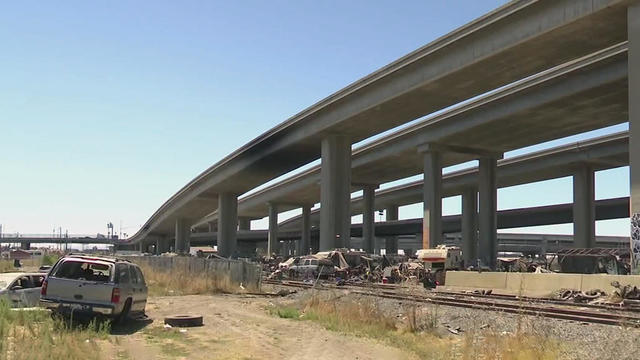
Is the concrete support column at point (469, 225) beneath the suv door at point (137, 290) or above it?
above

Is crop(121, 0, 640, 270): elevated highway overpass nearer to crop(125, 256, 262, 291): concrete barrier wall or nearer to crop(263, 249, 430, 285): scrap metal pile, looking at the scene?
crop(263, 249, 430, 285): scrap metal pile

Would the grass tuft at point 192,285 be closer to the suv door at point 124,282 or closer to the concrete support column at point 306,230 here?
the suv door at point 124,282

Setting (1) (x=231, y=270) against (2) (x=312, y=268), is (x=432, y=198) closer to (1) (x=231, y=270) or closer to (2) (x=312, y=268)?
(2) (x=312, y=268)

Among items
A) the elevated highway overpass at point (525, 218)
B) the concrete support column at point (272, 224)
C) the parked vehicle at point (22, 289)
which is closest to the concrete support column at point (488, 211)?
the elevated highway overpass at point (525, 218)

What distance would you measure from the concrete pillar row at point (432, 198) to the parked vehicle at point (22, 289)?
147 ft

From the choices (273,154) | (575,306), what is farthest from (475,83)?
(273,154)

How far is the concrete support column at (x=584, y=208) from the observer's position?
68.6 meters

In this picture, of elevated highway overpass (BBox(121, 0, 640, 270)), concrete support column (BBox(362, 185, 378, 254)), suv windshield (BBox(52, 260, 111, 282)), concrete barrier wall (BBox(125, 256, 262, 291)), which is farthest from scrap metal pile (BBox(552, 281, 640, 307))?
concrete support column (BBox(362, 185, 378, 254))

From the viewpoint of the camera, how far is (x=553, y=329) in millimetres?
15992

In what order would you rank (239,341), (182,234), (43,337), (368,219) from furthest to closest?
(182,234) → (368,219) → (239,341) → (43,337)

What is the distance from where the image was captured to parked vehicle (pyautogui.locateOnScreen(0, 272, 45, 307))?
18.9 meters

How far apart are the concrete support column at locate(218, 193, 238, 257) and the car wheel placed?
75.6 m

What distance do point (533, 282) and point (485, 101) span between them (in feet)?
89.0

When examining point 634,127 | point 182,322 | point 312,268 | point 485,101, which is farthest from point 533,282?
point 485,101
